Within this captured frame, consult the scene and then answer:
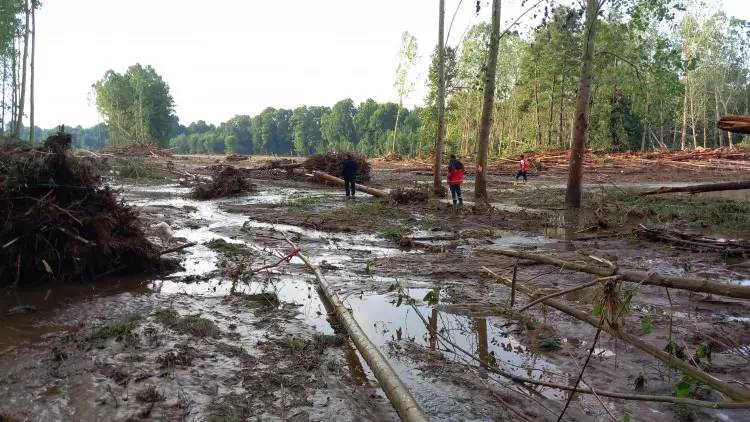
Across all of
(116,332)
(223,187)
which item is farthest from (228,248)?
(223,187)

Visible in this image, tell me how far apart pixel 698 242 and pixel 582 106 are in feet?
18.5

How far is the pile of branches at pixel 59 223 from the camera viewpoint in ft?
20.8

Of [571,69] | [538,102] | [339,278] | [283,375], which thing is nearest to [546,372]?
[283,375]

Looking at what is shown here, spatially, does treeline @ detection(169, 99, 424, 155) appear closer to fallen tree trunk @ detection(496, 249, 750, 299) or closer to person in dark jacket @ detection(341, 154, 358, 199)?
person in dark jacket @ detection(341, 154, 358, 199)

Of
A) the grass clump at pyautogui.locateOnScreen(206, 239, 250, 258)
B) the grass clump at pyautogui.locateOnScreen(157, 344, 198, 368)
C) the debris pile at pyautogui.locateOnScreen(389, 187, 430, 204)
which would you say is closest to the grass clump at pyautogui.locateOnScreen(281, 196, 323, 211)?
the debris pile at pyautogui.locateOnScreen(389, 187, 430, 204)

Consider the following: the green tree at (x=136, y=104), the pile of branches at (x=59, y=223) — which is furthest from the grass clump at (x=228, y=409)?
the green tree at (x=136, y=104)

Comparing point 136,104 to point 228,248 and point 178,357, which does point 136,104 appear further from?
point 178,357

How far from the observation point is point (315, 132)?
137250 mm

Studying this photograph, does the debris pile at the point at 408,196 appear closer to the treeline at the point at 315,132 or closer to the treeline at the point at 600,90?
the treeline at the point at 600,90

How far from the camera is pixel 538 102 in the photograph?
49.9 m

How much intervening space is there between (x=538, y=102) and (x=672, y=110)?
45.4 ft

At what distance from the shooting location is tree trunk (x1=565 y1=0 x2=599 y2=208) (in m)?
12.5

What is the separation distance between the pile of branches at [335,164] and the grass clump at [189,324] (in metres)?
18.1

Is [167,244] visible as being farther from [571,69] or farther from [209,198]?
[571,69]
